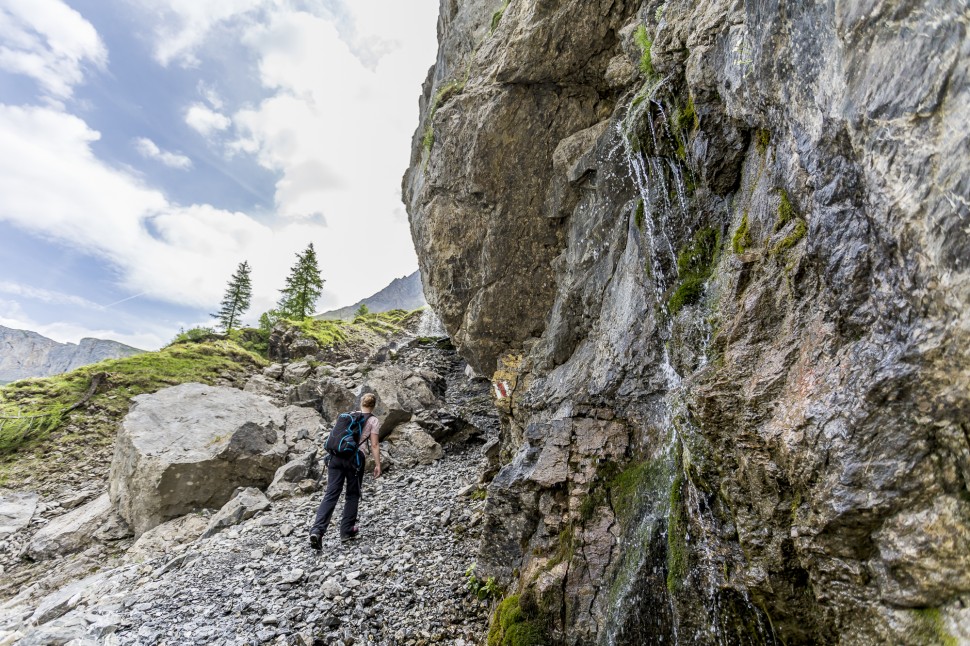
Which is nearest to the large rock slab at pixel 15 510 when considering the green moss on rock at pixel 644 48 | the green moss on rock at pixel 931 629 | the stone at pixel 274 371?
the stone at pixel 274 371

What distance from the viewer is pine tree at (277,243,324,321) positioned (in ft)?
157

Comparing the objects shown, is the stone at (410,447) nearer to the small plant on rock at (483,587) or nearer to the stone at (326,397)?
the stone at (326,397)

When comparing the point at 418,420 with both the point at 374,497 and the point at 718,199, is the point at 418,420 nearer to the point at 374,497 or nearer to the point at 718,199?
the point at 374,497

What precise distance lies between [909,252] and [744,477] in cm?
302

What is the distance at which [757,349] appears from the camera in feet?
18.0

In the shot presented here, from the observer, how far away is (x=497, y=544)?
842 centimetres

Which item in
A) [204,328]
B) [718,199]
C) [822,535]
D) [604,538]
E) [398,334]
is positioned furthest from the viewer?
[398,334]

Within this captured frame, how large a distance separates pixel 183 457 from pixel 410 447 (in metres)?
7.98

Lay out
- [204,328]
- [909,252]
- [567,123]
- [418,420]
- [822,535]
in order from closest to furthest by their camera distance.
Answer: [909,252] < [822,535] < [567,123] < [418,420] < [204,328]

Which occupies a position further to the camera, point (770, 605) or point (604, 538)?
point (604, 538)

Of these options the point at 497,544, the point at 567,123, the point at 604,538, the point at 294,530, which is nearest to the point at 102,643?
the point at 294,530

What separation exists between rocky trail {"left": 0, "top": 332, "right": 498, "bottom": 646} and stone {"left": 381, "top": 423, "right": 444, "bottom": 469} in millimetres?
46

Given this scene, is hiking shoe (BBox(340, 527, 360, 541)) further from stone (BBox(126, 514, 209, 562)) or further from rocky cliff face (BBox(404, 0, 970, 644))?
stone (BBox(126, 514, 209, 562))

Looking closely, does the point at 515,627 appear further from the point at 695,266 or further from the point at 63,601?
the point at 63,601
